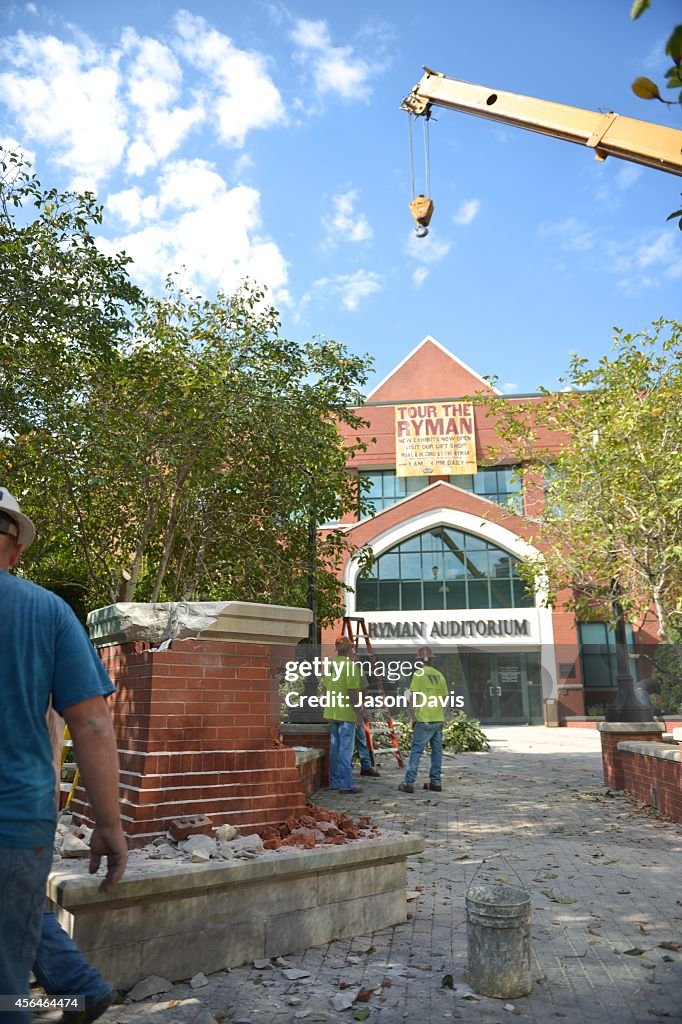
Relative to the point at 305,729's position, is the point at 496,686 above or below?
above

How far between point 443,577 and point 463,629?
8.15ft

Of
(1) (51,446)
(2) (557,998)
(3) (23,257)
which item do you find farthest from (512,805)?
(3) (23,257)

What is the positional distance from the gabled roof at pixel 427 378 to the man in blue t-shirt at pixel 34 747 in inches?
1427

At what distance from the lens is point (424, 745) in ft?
35.0

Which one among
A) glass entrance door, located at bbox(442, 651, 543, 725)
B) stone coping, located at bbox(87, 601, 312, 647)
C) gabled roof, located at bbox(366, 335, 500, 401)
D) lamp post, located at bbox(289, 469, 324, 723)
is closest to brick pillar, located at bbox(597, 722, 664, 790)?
lamp post, located at bbox(289, 469, 324, 723)

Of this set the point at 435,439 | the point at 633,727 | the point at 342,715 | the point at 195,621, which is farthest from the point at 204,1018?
the point at 435,439

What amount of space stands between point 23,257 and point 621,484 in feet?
40.6

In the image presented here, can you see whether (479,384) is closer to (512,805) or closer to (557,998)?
(512,805)

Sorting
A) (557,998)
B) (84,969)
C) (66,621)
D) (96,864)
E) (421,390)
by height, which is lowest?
(557,998)

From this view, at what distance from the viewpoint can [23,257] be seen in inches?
399

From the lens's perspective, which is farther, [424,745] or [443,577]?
[443,577]

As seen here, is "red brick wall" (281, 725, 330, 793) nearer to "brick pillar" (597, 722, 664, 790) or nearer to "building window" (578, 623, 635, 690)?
"brick pillar" (597, 722, 664, 790)

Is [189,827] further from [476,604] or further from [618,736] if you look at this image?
[476,604]

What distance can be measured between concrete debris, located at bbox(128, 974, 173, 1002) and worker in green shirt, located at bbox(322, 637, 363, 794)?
260 inches
